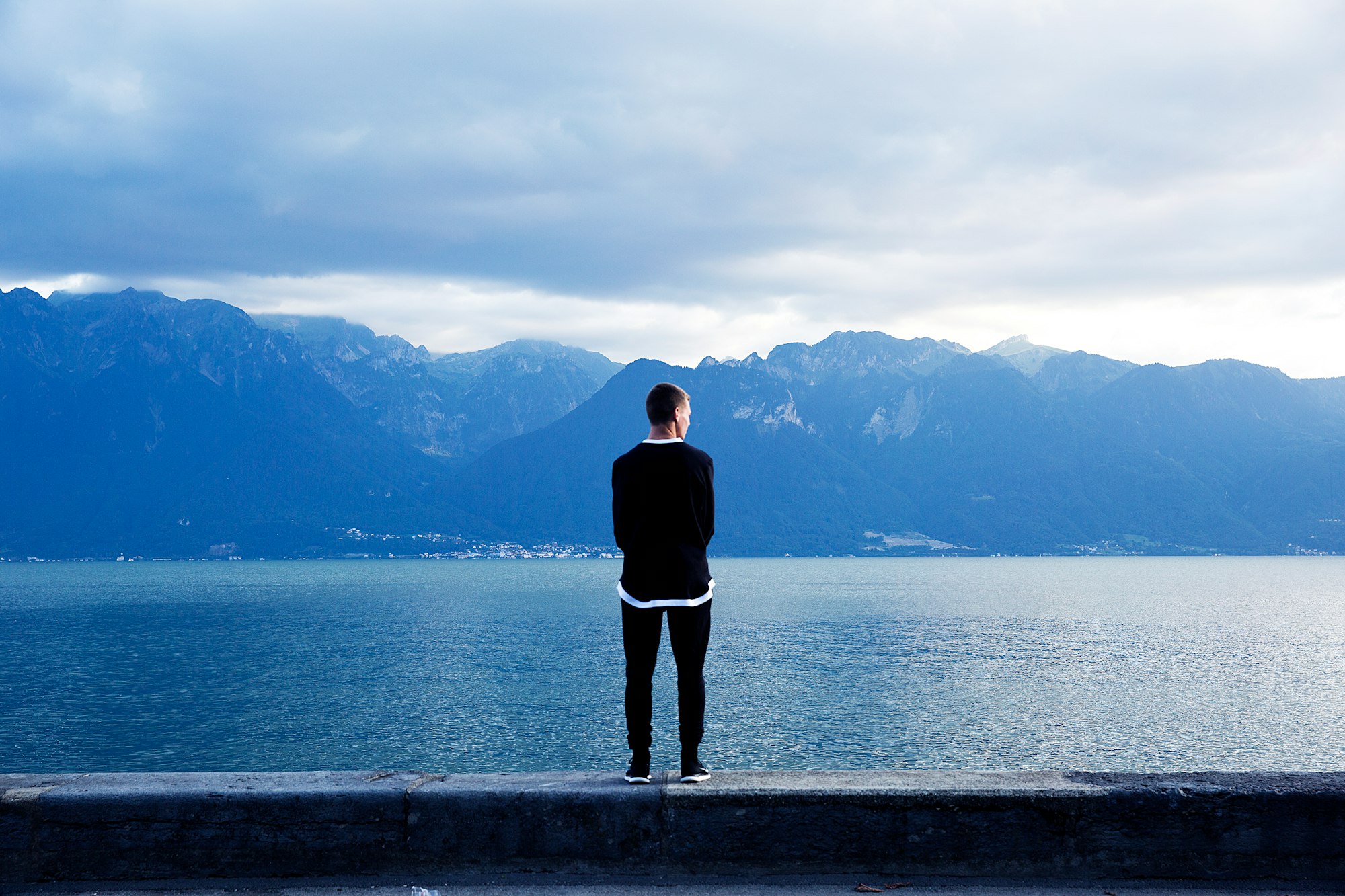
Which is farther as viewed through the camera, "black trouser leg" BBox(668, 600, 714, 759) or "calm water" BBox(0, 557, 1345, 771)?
"calm water" BBox(0, 557, 1345, 771)

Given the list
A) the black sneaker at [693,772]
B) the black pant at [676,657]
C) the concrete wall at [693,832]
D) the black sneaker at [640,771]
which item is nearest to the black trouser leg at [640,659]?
the black pant at [676,657]

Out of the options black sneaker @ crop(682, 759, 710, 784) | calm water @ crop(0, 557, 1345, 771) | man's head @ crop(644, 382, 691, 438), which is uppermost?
man's head @ crop(644, 382, 691, 438)

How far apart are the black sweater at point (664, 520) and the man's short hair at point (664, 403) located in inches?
8.3

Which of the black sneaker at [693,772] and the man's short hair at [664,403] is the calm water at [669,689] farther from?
the man's short hair at [664,403]

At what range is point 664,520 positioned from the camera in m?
5.65

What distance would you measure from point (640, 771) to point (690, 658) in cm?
67

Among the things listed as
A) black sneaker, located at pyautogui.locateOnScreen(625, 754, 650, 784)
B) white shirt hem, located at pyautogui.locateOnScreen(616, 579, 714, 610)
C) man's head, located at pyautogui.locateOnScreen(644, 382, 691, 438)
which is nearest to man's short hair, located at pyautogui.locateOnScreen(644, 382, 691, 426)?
man's head, located at pyautogui.locateOnScreen(644, 382, 691, 438)

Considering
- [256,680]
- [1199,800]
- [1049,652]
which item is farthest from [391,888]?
[1049,652]

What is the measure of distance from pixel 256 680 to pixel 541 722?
73.1ft

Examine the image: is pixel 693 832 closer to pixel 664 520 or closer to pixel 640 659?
pixel 640 659

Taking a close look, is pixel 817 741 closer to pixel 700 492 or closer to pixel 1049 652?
pixel 700 492

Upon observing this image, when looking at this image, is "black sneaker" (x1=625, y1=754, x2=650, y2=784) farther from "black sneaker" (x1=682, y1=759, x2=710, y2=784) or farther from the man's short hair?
the man's short hair

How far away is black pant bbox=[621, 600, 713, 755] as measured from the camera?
554 centimetres

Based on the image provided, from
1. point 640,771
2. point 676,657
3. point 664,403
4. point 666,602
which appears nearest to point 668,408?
point 664,403
